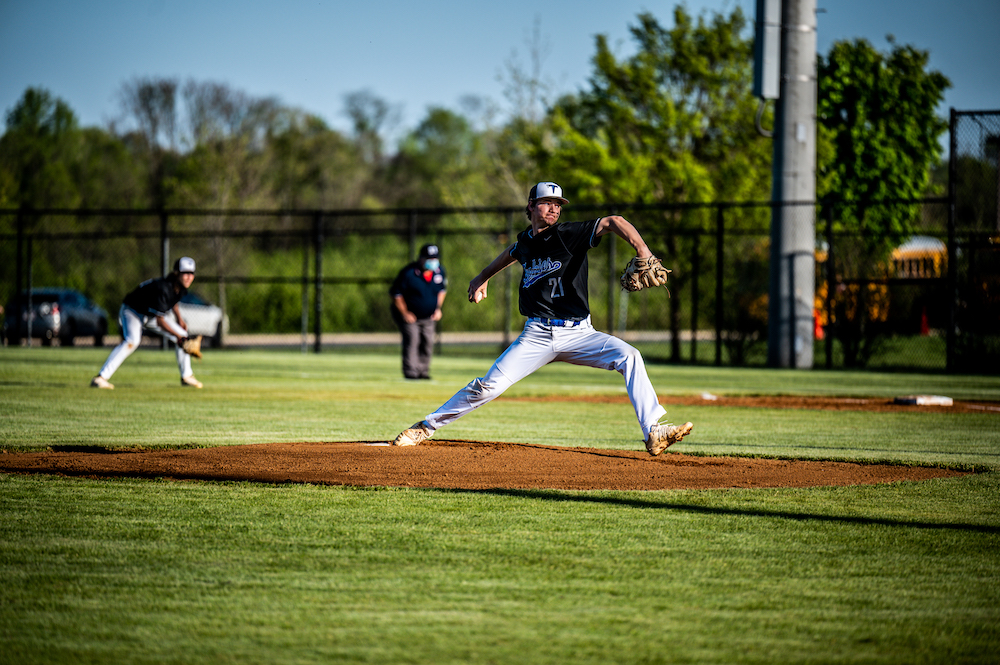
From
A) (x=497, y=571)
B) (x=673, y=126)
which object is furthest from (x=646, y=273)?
(x=673, y=126)

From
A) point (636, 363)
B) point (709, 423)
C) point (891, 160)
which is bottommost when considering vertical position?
point (709, 423)

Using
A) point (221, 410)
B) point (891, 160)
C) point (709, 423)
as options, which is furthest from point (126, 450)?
point (891, 160)

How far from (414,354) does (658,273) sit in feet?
35.1

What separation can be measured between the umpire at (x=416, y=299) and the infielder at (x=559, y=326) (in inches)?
383

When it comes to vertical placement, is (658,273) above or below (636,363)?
above

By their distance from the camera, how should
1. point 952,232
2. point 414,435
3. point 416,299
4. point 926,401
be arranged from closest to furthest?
point 414,435 < point 926,401 < point 416,299 < point 952,232

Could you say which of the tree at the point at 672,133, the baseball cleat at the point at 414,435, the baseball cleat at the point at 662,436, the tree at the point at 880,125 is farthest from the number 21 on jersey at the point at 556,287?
the tree at the point at 880,125

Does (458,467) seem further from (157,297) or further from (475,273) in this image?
(475,273)

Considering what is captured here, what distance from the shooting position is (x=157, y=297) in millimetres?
14742

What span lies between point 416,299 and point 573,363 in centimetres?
1005

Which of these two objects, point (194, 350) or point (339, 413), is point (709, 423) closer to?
point (339, 413)

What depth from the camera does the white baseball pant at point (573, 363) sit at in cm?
747

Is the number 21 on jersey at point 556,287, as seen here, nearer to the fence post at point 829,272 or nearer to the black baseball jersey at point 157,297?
the black baseball jersey at point 157,297

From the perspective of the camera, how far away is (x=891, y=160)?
116 feet
